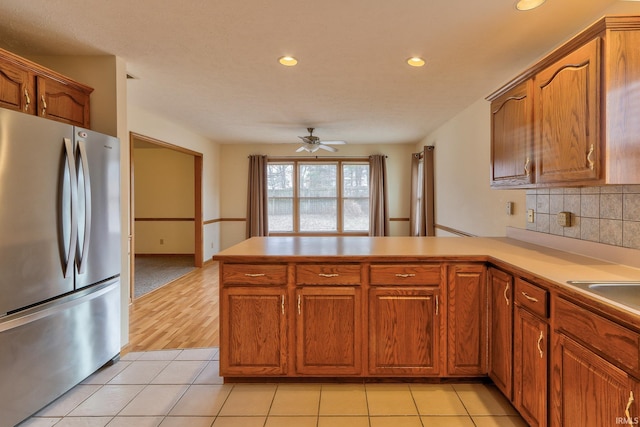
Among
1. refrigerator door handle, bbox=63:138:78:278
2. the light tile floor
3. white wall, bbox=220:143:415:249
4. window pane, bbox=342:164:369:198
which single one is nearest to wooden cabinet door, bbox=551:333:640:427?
the light tile floor

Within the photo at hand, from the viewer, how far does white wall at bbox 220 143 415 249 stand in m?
7.05

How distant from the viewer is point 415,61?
2764mm

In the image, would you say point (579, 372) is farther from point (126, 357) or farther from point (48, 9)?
point (48, 9)

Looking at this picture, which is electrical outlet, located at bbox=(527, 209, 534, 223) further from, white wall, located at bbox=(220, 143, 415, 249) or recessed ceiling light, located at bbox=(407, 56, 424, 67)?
white wall, located at bbox=(220, 143, 415, 249)

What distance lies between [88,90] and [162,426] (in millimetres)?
2396

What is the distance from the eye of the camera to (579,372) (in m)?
1.38

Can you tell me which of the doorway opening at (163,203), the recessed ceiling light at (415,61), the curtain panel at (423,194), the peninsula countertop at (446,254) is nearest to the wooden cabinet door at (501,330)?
the peninsula countertop at (446,254)

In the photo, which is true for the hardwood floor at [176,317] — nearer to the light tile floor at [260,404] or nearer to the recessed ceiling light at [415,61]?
the light tile floor at [260,404]

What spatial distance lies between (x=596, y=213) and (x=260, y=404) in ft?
7.52

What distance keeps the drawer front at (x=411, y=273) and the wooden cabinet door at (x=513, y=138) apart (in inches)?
32.0

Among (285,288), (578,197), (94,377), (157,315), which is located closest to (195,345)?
(94,377)

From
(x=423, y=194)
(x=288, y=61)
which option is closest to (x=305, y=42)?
(x=288, y=61)

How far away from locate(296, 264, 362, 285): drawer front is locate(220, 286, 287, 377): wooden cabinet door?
0.16 m

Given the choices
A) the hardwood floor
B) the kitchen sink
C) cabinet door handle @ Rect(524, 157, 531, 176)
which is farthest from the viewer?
the hardwood floor
